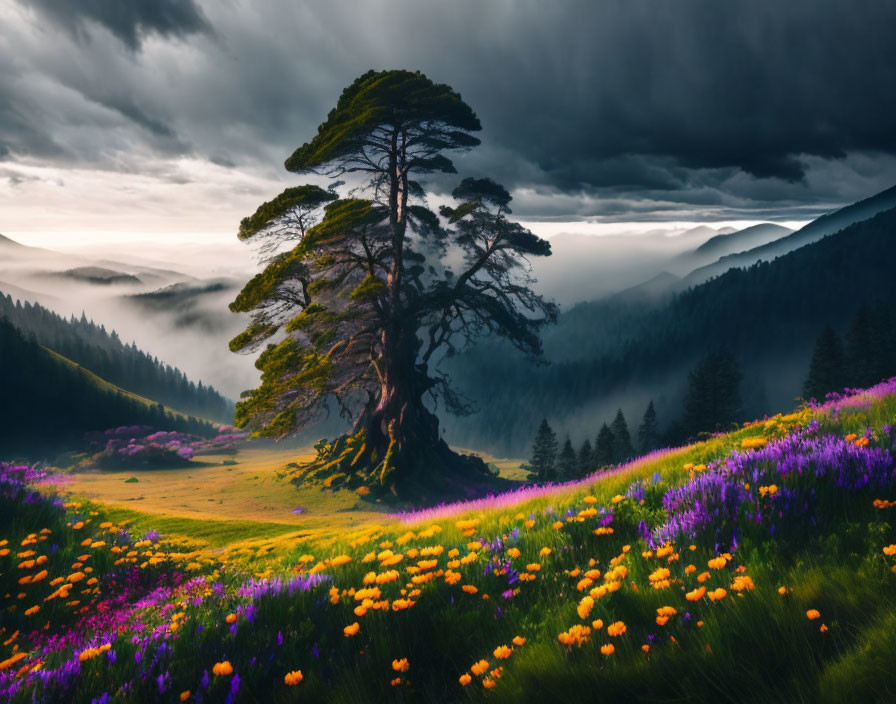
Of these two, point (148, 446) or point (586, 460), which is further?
point (148, 446)

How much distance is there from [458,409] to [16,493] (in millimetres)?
24434

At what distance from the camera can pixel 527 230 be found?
31.0 metres

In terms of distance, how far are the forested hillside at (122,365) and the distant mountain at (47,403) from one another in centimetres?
4755

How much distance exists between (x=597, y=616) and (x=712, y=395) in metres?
59.5

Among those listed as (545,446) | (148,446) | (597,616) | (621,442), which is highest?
(597,616)

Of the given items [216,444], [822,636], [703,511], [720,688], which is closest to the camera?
[720,688]

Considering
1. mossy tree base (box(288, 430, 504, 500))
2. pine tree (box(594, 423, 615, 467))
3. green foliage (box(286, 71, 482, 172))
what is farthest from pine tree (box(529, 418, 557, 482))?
green foliage (box(286, 71, 482, 172))

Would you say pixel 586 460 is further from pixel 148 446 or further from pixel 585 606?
pixel 148 446

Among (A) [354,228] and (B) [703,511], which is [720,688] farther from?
(A) [354,228]

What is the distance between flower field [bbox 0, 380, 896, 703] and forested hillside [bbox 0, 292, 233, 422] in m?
173

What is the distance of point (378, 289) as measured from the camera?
26.8 metres

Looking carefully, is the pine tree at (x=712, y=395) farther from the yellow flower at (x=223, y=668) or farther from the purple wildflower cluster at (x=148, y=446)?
the purple wildflower cluster at (x=148, y=446)

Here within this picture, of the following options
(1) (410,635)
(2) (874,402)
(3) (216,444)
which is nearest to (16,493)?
(1) (410,635)

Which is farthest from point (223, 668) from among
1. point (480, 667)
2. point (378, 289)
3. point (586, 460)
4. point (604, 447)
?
point (586, 460)
